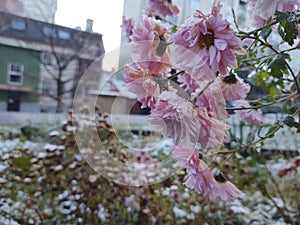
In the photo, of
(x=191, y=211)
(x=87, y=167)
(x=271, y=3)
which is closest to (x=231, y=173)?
(x=191, y=211)

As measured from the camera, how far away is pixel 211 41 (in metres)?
0.32

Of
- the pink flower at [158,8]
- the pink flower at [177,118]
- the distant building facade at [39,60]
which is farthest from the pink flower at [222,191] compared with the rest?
the distant building facade at [39,60]

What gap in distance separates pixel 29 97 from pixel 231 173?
78 cm

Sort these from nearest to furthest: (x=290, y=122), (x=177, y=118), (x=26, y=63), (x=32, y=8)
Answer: (x=177, y=118) → (x=290, y=122) → (x=32, y=8) → (x=26, y=63)

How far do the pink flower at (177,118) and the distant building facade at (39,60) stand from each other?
634mm

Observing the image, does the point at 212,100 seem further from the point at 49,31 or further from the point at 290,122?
the point at 49,31

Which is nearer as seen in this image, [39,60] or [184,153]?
[184,153]

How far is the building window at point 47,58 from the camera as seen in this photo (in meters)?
1.15

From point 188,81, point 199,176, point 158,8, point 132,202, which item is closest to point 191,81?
point 188,81

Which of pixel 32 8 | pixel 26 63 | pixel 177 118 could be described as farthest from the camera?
pixel 26 63

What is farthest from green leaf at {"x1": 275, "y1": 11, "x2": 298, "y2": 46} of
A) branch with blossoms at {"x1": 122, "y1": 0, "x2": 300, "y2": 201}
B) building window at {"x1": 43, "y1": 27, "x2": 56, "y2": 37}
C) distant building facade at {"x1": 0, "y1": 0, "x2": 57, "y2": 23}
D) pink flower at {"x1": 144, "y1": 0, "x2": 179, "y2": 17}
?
building window at {"x1": 43, "y1": 27, "x2": 56, "y2": 37}

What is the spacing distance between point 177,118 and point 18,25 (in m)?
0.86

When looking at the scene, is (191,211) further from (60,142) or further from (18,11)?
(18,11)

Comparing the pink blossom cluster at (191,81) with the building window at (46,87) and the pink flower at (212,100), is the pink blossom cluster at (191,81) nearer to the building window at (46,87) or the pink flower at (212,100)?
the pink flower at (212,100)
